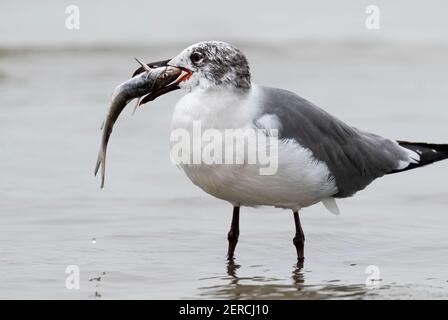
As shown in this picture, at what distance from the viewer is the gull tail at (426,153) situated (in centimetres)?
862

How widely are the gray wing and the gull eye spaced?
1.63 ft

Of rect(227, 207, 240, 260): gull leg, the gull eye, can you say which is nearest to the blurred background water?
rect(227, 207, 240, 260): gull leg

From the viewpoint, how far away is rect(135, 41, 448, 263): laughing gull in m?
7.27

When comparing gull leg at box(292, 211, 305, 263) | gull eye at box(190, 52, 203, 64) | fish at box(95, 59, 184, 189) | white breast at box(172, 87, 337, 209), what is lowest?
gull leg at box(292, 211, 305, 263)

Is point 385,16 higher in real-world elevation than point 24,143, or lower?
higher

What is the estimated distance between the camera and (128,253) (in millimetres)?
7867

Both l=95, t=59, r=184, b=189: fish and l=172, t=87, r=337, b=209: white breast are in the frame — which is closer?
l=172, t=87, r=337, b=209: white breast

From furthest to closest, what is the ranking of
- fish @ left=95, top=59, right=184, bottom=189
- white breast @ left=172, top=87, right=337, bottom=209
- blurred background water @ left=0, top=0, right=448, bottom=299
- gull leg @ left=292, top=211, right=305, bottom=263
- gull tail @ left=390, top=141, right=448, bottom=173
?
gull tail @ left=390, top=141, right=448, bottom=173
gull leg @ left=292, top=211, right=305, bottom=263
fish @ left=95, top=59, right=184, bottom=189
blurred background water @ left=0, top=0, right=448, bottom=299
white breast @ left=172, top=87, right=337, bottom=209

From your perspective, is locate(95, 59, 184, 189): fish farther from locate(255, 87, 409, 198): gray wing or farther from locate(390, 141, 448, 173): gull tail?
locate(390, 141, 448, 173): gull tail

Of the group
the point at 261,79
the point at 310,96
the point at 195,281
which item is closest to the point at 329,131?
the point at 195,281

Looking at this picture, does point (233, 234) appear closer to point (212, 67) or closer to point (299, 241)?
point (299, 241)

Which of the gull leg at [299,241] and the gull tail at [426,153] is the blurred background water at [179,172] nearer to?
the gull leg at [299,241]
